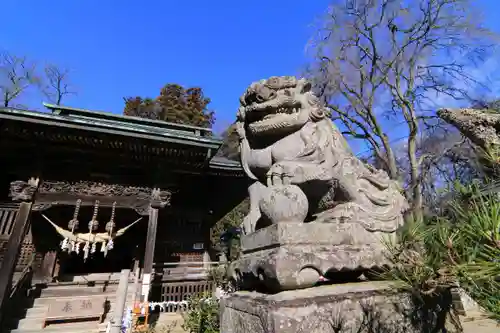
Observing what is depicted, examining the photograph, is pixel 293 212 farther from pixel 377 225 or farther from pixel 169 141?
pixel 169 141

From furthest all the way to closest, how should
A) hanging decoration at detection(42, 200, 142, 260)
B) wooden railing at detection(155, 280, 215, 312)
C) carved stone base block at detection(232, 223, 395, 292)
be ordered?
1. wooden railing at detection(155, 280, 215, 312)
2. hanging decoration at detection(42, 200, 142, 260)
3. carved stone base block at detection(232, 223, 395, 292)

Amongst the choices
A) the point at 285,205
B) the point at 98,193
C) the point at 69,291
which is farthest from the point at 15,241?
the point at 285,205

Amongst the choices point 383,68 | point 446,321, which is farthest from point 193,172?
point 383,68

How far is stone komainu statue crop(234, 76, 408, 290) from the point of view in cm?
189

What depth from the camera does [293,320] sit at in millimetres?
1593

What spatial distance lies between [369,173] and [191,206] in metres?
8.30

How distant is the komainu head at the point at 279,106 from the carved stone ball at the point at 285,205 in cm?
61

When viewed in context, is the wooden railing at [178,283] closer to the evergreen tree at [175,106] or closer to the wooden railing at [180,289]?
the wooden railing at [180,289]

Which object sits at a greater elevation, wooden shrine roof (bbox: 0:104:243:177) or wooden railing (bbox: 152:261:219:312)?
wooden shrine roof (bbox: 0:104:243:177)

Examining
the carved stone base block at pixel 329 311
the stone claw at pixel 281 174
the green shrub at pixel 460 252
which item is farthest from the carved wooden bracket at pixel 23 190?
the green shrub at pixel 460 252

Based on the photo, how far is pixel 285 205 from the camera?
A: 202 centimetres

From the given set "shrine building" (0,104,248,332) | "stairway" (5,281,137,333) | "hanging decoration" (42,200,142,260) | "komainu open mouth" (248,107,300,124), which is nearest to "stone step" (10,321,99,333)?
"stairway" (5,281,137,333)

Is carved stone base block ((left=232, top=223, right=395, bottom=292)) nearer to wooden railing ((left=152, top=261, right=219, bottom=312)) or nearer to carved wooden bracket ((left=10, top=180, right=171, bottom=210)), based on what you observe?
carved wooden bracket ((left=10, top=180, right=171, bottom=210))

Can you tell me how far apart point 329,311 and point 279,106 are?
161cm
